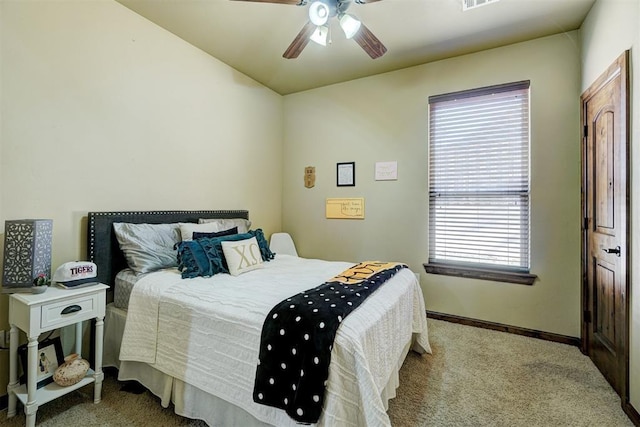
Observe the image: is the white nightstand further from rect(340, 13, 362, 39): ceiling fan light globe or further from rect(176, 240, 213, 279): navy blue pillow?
rect(340, 13, 362, 39): ceiling fan light globe

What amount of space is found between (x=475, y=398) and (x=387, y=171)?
2.31 meters

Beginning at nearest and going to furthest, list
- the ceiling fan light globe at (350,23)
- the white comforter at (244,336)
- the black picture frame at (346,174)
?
the white comforter at (244,336), the ceiling fan light globe at (350,23), the black picture frame at (346,174)

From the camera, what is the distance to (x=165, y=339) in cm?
176

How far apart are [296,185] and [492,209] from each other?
2.40m

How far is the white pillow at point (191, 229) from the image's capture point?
8.21 ft

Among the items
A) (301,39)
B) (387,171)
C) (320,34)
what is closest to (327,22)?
(320,34)

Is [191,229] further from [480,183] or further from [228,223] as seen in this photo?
[480,183]

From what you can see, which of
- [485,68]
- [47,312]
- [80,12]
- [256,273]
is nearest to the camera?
[47,312]

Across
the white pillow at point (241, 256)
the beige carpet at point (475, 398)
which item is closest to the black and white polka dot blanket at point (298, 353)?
the beige carpet at point (475, 398)

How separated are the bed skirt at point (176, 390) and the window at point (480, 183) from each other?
175 cm

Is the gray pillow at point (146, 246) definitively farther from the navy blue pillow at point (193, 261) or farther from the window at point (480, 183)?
the window at point (480, 183)

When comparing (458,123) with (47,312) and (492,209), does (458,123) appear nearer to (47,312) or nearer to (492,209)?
(492,209)

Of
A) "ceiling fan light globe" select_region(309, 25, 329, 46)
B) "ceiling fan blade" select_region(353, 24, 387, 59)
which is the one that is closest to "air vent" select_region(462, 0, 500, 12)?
"ceiling fan blade" select_region(353, 24, 387, 59)

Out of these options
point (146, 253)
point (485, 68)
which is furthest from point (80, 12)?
point (485, 68)
